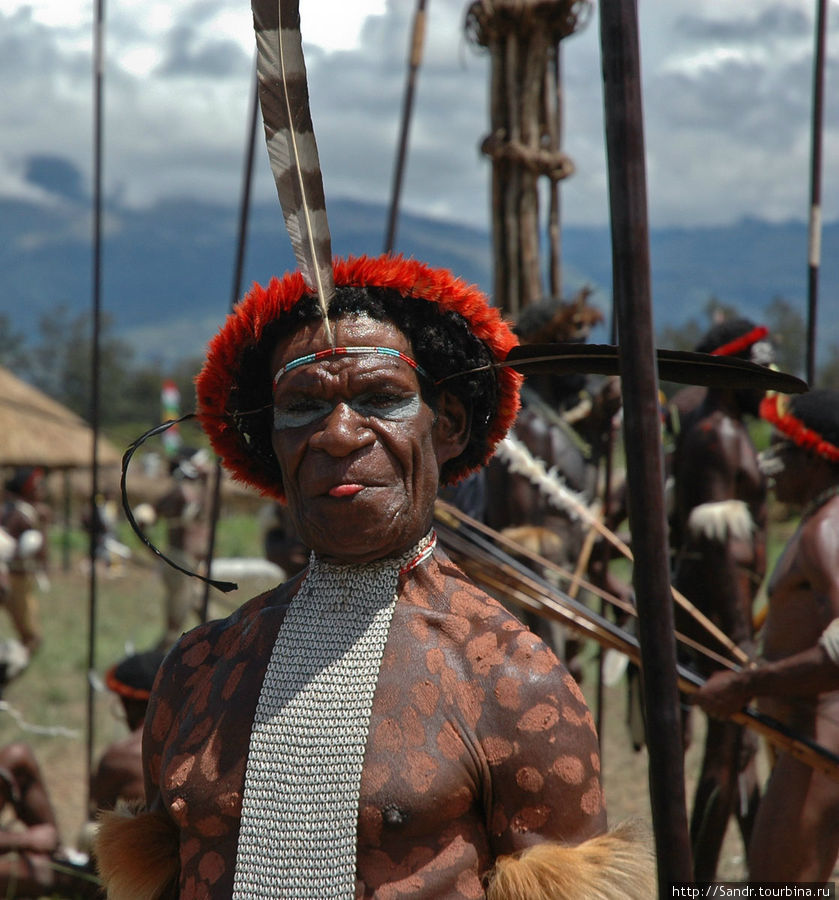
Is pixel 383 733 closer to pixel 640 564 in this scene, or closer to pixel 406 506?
pixel 406 506

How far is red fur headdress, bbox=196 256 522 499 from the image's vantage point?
189cm

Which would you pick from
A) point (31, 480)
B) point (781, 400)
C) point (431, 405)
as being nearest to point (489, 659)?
point (431, 405)

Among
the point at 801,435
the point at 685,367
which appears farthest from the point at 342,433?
the point at 801,435

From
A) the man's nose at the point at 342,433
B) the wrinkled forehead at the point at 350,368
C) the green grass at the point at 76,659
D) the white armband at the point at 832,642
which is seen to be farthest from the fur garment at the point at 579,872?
the green grass at the point at 76,659

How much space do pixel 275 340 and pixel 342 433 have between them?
0.30m

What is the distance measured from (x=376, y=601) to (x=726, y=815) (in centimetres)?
300

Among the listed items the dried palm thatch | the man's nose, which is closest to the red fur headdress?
the man's nose

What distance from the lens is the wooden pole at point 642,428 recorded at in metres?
1.06

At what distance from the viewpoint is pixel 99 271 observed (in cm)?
436

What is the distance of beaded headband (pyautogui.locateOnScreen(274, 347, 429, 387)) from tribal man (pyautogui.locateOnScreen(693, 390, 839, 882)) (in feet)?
6.05

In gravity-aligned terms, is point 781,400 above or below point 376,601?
above

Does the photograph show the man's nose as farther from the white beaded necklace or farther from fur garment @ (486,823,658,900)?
fur garment @ (486,823,658,900)

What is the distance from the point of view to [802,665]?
10.5 ft

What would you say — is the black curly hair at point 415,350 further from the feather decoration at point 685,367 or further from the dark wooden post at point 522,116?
the dark wooden post at point 522,116
